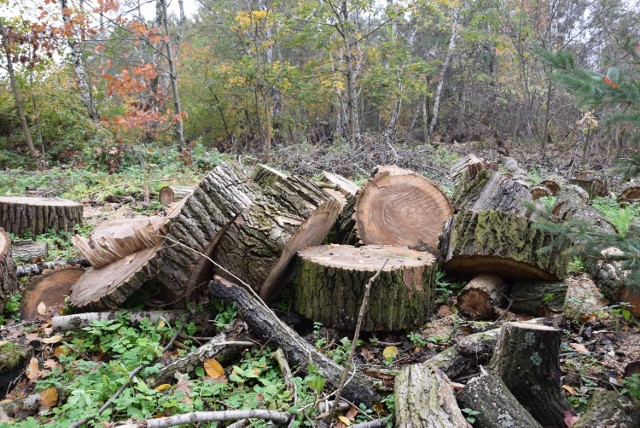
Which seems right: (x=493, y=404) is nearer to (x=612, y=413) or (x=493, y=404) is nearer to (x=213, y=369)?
(x=612, y=413)

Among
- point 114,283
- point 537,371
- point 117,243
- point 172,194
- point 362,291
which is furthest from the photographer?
point 172,194

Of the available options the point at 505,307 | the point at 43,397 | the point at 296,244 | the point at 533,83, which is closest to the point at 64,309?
the point at 43,397

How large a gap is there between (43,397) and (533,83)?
18.8 m

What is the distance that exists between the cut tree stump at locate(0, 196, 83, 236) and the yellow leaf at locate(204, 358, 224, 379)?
3.31 m

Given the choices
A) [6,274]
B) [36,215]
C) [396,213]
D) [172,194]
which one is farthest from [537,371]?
[172,194]

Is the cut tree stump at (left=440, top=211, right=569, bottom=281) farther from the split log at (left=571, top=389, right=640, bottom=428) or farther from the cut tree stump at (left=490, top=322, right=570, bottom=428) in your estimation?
the split log at (left=571, top=389, right=640, bottom=428)

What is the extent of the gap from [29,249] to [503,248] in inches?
176

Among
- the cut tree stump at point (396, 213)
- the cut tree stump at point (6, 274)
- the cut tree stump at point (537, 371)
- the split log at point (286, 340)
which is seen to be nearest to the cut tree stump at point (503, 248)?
the cut tree stump at point (396, 213)

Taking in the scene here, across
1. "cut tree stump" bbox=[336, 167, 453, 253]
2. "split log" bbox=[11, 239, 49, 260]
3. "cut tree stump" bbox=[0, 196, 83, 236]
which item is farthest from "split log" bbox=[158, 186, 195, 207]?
"cut tree stump" bbox=[336, 167, 453, 253]

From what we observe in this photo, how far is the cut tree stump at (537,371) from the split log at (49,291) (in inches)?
137

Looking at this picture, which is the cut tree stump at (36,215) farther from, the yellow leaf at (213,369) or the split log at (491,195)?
the split log at (491,195)

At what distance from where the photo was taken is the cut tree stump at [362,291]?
10.6 feet

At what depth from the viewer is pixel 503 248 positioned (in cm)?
356

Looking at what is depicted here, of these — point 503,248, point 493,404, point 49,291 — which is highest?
point 503,248
